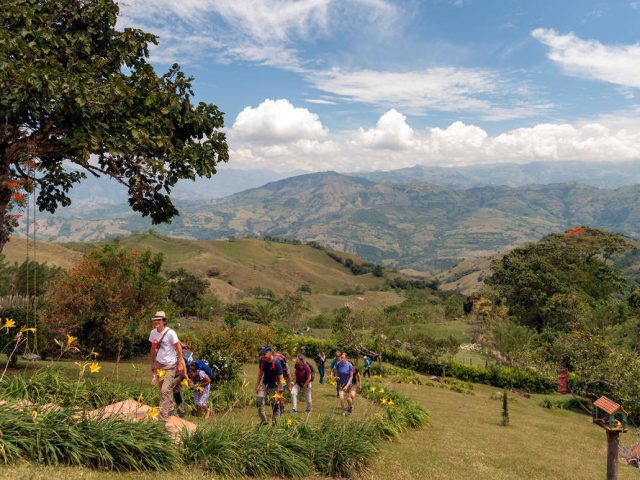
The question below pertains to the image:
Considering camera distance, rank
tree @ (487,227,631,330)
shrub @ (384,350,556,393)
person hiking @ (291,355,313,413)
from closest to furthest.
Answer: person hiking @ (291,355,313,413) < shrub @ (384,350,556,393) < tree @ (487,227,631,330)

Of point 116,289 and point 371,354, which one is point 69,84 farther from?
point 371,354

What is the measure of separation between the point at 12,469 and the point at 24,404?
1.55 meters

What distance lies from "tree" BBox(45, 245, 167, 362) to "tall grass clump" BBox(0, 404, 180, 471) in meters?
13.6

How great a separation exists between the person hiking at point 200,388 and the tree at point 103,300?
1056 centimetres

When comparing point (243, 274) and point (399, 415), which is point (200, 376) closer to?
point (399, 415)

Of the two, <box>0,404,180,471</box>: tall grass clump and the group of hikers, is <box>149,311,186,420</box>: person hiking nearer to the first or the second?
the group of hikers

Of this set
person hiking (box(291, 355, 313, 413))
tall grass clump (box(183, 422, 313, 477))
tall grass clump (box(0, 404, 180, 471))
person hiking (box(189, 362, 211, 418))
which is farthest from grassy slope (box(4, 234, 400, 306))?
tall grass clump (box(0, 404, 180, 471))

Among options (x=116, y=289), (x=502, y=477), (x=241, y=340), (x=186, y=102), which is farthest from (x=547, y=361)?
(x=186, y=102)

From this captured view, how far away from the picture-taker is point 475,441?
12922mm

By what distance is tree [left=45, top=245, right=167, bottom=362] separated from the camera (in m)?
19.8

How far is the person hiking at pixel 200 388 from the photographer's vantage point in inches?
425

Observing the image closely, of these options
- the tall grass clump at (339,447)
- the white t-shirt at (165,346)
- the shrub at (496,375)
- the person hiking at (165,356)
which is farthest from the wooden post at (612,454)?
the shrub at (496,375)

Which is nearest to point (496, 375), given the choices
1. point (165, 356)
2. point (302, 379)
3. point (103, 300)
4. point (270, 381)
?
point (302, 379)

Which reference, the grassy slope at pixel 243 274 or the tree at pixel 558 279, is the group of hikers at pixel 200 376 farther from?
the grassy slope at pixel 243 274
